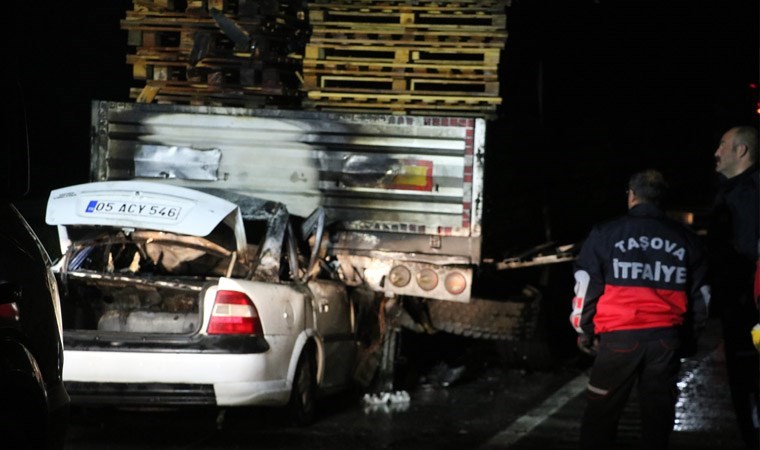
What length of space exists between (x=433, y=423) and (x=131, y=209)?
2.66 meters

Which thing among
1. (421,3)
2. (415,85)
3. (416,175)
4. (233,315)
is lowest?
(233,315)

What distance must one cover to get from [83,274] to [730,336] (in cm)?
409

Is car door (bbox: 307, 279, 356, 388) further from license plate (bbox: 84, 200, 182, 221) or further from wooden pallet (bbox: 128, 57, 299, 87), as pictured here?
wooden pallet (bbox: 128, 57, 299, 87)

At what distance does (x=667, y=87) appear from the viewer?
768 inches

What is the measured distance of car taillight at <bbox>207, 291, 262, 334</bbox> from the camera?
27.0 feet

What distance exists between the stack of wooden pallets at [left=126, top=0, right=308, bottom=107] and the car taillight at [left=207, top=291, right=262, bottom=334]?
3583mm

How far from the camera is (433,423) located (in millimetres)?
9500

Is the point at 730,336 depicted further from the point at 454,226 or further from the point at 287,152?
the point at 287,152

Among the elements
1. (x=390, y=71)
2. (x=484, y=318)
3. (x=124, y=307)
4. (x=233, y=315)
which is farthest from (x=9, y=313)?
(x=390, y=71)

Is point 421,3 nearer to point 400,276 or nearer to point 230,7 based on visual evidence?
point 230,7

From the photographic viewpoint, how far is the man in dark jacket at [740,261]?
745cm

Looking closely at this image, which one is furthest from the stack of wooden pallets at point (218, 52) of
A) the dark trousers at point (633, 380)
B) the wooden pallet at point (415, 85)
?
the dark trousers at point (633, 380)

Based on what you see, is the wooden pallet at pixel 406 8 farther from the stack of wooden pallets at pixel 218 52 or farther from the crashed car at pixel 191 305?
the crashed car at pixel 191 305

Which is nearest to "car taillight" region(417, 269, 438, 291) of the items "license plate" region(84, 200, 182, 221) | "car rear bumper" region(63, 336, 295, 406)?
"license plate" region(84, 200, 182, 221)
